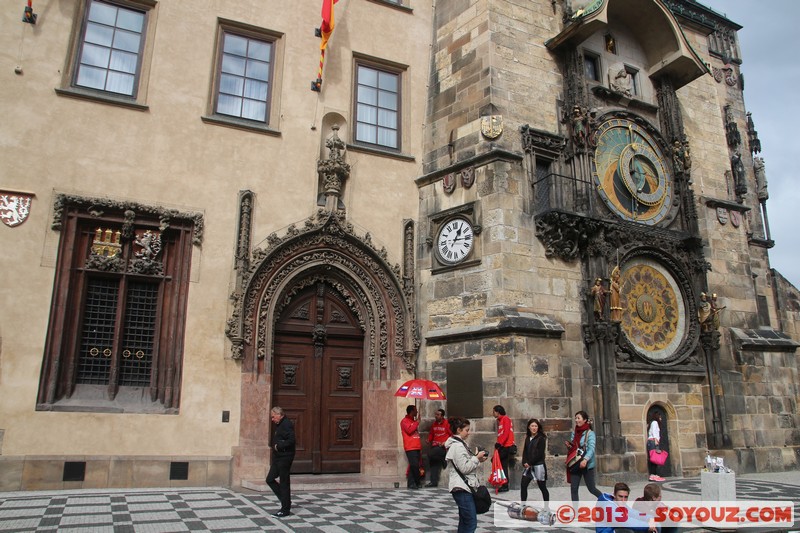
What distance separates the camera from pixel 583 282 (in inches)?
513

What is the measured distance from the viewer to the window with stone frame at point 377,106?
14.1 m

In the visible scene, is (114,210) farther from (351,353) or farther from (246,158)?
(351,353)

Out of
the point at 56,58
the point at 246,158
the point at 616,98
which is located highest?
the point at 616,98

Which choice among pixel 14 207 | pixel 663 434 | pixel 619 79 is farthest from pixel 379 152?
pixel 663 434

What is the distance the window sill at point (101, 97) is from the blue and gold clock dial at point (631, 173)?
9.20m

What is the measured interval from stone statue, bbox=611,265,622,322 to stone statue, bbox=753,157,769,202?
10.0 metres

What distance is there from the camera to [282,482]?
834 cm

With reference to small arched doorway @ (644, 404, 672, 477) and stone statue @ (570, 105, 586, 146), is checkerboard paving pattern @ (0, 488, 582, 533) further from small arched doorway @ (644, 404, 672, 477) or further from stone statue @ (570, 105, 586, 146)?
stone statue @ (570, 105, 586, 146)

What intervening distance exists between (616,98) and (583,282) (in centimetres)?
480

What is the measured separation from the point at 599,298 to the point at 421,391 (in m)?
4.05

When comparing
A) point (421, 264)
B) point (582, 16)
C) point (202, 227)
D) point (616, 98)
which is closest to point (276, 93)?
point (202, 227)

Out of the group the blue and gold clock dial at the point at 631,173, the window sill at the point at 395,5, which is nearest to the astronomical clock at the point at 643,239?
the blue and gold clock dial at the point at 631,173

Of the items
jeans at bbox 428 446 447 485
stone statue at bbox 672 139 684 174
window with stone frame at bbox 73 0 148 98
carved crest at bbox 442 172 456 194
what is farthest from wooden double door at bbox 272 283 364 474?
stone statue at bbox 672 139 684 174

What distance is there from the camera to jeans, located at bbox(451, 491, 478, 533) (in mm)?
6004
